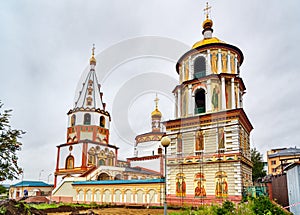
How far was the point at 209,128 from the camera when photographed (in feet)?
61.5

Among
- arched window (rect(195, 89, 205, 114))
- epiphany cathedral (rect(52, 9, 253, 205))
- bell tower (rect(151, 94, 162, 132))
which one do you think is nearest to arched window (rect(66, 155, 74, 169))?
epiphany cathedral (rect(52, 9, 253, 205))

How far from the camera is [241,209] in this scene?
8195 millimetres

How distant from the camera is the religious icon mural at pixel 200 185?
58.5 ft

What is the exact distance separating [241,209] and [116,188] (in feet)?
51.4

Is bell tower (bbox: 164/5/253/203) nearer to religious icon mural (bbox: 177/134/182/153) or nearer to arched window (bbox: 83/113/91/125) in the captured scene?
religious icon mural (bbox: 177/134/182/153)

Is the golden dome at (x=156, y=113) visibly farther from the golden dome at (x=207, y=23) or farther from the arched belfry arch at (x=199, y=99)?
the golden dome at (x=207, y=23)

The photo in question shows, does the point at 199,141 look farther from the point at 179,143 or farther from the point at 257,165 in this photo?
the point at 257,165

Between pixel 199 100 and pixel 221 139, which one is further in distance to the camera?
pixel 199 100

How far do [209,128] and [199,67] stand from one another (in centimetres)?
517

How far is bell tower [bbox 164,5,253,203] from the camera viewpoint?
57.3 ft

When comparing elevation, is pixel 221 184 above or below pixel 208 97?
below

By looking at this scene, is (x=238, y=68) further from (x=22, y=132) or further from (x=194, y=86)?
(x=22, y=132)

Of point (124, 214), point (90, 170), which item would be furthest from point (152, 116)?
point (124, 214)

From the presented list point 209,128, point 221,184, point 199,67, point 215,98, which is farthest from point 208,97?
point 221,184
